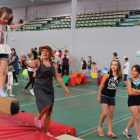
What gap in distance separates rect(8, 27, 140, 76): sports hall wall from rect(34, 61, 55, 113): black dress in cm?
1112

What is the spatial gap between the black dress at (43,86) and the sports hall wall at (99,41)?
1112 cm

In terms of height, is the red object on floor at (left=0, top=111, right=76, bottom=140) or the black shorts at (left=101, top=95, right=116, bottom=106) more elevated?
the black shorts at (left=101, top=95, right=116, bottom=106)

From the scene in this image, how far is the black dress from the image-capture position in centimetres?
312

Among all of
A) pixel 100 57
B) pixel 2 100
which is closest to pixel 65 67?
pixel 100 57

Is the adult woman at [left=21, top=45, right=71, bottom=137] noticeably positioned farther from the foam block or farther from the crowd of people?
the foam block

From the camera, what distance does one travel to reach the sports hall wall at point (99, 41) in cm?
1353

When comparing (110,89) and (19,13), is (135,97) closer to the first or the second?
(110,89)

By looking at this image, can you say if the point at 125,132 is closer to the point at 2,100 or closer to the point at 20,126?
the point at 20,126

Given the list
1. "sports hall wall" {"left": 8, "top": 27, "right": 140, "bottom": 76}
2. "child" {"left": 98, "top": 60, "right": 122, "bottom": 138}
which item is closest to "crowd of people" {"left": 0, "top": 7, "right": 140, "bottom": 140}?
"child" {"left": 98, "top": 60, "right": 122, "bottom": 138}

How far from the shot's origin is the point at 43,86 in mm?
3191

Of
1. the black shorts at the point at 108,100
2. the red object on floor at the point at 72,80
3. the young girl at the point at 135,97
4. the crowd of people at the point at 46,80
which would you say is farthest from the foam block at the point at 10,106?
the red object on floor at the point at 72,80

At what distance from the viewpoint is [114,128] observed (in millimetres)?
4484

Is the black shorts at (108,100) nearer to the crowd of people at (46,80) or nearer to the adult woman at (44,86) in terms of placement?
the crowd of people at (46,80)

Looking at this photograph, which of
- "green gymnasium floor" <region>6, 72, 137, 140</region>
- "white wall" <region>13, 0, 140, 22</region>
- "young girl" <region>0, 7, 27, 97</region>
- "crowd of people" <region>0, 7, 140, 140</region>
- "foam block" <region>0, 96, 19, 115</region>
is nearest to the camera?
"foam block" <region>0, 96, 19, 115</region>
